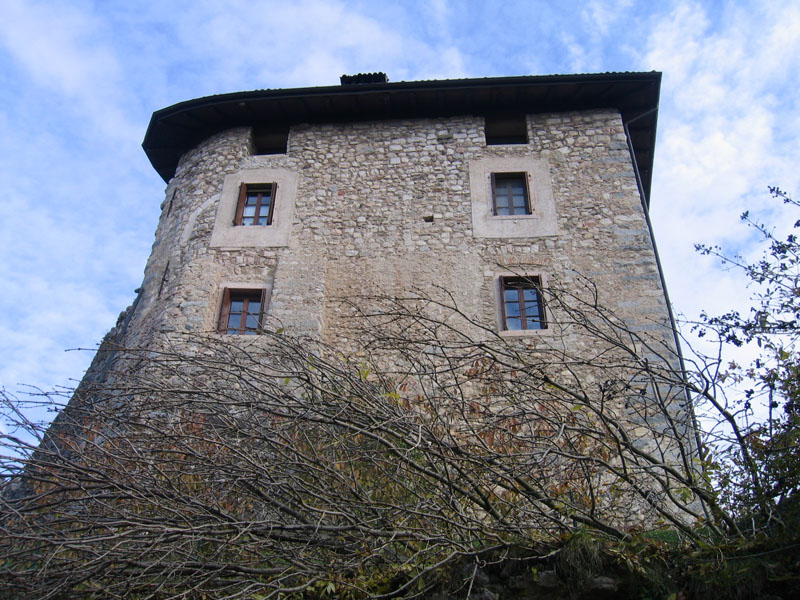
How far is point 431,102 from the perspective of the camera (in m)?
10.7

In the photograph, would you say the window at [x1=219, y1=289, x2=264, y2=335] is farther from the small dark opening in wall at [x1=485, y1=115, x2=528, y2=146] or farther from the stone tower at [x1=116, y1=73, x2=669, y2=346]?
the small dark opening in wall at [x1=485, y1=115, x2=528, y2=146]

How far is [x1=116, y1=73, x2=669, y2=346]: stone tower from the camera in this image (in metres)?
9.09

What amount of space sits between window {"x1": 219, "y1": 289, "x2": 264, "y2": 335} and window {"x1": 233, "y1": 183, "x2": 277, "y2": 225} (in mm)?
1238

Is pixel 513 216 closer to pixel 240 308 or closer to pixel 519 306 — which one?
pixel 519 306

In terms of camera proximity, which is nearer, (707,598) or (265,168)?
(707,598)

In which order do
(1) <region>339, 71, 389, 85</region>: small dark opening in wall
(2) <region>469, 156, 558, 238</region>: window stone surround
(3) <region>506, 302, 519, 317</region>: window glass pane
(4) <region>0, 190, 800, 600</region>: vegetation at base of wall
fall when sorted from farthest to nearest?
(1) <region>339, 71, 389, 85</region>: small dark opening in wall < (2) <region>469, 156, 558, 238</region>: window stone surround < (3) <region>506, 302, 519, 317</region>: window glass pane < (4) <region>0, 190, 800, 600</region>: vegetation at base of wall

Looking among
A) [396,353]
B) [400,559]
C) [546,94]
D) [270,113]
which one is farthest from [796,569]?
[270,113]

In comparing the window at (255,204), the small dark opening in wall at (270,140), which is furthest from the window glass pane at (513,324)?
the small dark opening in wall at (270,140)

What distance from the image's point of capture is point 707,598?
3.47m

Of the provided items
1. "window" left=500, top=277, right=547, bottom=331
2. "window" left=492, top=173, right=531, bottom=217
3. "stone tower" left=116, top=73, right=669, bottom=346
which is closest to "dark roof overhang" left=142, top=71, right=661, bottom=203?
"stone tower" left=116, top=73, right=669, bottom=346

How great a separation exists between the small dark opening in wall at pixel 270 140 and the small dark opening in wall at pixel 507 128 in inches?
131

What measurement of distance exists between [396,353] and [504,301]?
1.63 m

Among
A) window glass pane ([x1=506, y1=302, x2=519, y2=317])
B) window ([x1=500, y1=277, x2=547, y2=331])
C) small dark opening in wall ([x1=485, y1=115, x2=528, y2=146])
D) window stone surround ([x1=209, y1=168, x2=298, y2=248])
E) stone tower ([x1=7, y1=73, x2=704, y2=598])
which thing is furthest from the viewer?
small dark opening in wall ([x1=485, y1=115, x2=528, y2=146])

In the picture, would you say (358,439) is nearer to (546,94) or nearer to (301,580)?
(301,580)
